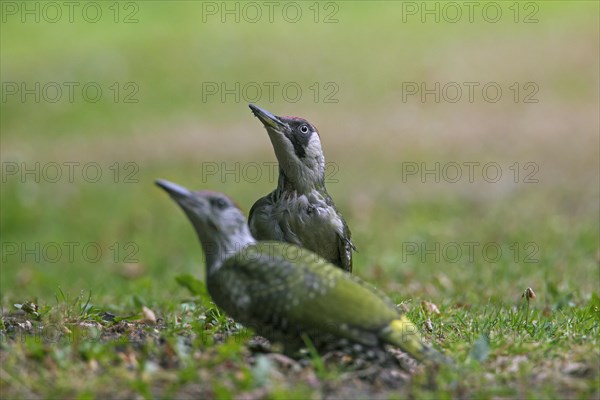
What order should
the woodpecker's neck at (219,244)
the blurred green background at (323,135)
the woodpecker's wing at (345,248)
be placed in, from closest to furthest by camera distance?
1. the woodpecker's neck at (219,244)
2. the woodpecker's wing at (345,248)
3. the blurred green background at (323,135)

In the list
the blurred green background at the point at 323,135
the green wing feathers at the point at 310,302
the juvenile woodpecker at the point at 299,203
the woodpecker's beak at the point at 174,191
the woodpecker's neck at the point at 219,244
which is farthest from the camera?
the blurred green background at the point at 323,135

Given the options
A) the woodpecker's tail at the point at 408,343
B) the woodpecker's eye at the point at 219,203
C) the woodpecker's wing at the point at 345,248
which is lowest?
the woodpecker's wing at the point at 345,248

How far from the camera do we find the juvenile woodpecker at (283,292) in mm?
4531

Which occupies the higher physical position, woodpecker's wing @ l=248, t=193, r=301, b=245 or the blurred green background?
woodpecker's wing @ l=248, t=193, r=301, b=245

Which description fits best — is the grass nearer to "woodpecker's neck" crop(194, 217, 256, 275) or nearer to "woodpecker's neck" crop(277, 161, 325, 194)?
"woodpecker's neck" crop(194, 217, 256, 275)

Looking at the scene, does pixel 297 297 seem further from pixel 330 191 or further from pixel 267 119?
pixel 330 191

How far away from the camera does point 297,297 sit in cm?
454

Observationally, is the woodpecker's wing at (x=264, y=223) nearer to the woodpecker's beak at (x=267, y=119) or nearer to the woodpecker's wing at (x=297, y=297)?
the woodpecker's beak at (x=267, y=119)

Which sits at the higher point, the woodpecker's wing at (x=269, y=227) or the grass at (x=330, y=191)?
the woodpecker's wing at (x=269, y=227)

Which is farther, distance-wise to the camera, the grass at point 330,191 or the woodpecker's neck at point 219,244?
the woodpecker's neck at point 219,244

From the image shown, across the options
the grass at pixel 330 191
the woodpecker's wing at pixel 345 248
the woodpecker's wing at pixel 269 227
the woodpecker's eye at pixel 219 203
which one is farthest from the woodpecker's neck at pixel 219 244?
the woodpecker's wing at pixel 345 248

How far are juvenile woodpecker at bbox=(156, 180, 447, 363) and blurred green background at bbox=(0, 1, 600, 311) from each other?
104 inches

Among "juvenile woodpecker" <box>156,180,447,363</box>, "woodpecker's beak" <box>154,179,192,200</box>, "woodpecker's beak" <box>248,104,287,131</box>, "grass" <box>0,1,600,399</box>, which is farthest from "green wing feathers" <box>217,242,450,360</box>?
"woodpecker's beak" <box>248,104,287,131</box>

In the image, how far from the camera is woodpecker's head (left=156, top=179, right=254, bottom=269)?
15.4 feet
